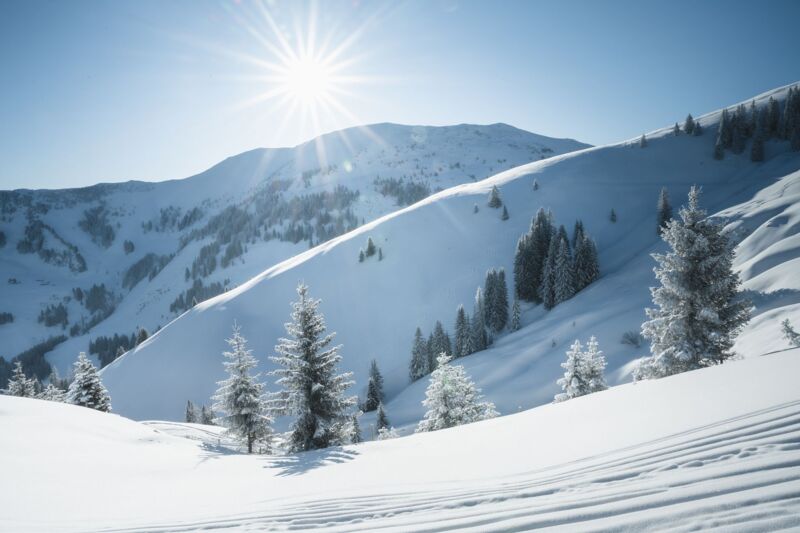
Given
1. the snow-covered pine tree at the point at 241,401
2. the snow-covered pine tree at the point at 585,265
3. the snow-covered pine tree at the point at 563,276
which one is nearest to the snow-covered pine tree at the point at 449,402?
the snow-covered pine tree at the point at 241,401

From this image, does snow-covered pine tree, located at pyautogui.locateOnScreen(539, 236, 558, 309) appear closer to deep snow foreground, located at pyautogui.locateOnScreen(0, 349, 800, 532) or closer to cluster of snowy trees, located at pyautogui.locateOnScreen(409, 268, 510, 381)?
cluster of snowy trees, located at pyautogui.locateOnScreen(409, 268, 510, 381)

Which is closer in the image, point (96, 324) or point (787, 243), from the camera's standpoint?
point (787, 243)

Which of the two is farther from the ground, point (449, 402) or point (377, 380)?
point (377, 380)

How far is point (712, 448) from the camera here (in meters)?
4.24

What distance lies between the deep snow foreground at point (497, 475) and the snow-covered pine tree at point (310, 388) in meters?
5.29

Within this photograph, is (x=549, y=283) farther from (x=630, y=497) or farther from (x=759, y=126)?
(x=759, y=126)

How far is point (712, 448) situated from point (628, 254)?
5913cm

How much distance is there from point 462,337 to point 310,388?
108ft

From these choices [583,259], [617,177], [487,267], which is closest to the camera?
[583,259]

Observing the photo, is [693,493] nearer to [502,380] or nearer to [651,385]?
[651,385]

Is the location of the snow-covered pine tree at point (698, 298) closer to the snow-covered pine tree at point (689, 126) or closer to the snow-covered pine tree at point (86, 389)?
the snow-covered pine tree at point (86, 389)

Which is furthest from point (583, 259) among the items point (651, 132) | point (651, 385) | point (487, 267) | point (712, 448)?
point (651, 132)

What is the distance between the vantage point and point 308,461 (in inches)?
394

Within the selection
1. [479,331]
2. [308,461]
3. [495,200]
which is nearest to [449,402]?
[308,461]
